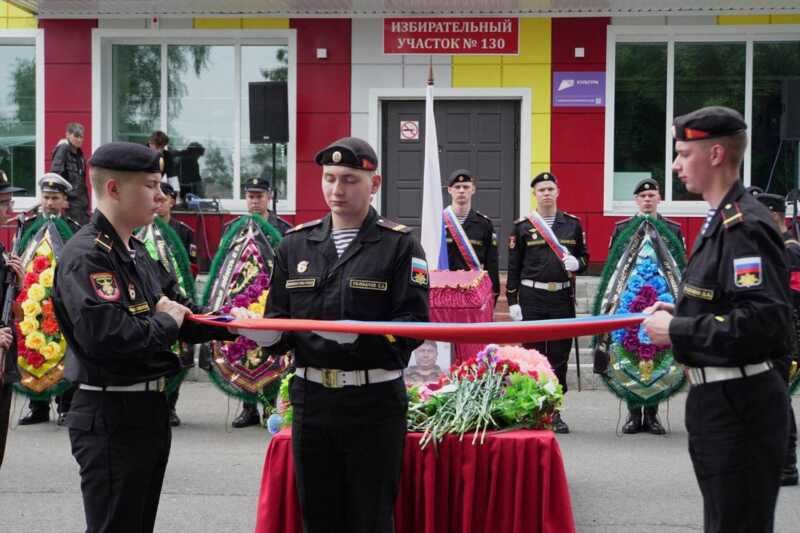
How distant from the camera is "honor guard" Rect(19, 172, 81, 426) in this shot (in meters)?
9.87

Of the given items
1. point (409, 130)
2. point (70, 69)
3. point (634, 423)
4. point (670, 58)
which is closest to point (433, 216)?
point (634, 423)

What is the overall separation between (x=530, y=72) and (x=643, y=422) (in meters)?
7.51

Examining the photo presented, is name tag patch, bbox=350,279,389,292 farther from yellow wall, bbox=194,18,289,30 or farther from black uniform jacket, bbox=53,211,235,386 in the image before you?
yellow wall, bbox=194,18,289,30

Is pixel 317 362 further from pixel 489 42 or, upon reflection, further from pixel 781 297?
pixel 489 42

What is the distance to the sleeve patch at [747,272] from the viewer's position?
12.8 feet

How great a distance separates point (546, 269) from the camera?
391 inches

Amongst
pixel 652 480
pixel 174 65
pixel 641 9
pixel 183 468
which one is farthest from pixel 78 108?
pixel 652 480

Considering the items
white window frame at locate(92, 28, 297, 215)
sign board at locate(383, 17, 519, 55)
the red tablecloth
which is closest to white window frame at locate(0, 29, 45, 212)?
white window frame at locate(92, 28, 297, 215)

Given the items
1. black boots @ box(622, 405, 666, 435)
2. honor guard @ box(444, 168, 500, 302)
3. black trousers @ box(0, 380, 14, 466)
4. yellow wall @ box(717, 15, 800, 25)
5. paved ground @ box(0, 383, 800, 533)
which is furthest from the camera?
yellow wall @ box(717, 15, 800, 25)

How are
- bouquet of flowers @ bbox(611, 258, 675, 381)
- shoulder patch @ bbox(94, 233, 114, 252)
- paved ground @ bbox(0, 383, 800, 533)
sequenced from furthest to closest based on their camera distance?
bouquet of flowers @ bbox(611, 258, 675, 381), paved ground @ bbox(0, 383, 800, 533), shoulder patch @ bbox(94, 233, 114, 252)

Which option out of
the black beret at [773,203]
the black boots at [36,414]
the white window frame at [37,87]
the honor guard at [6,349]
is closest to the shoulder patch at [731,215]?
the black beret at [773,203]

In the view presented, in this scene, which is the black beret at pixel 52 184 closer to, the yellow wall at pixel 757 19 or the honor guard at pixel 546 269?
the honor guard at pixel 546 269

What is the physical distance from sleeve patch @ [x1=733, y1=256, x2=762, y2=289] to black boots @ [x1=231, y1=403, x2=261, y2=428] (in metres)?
6.55

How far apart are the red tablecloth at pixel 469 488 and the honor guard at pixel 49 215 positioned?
5.14m
